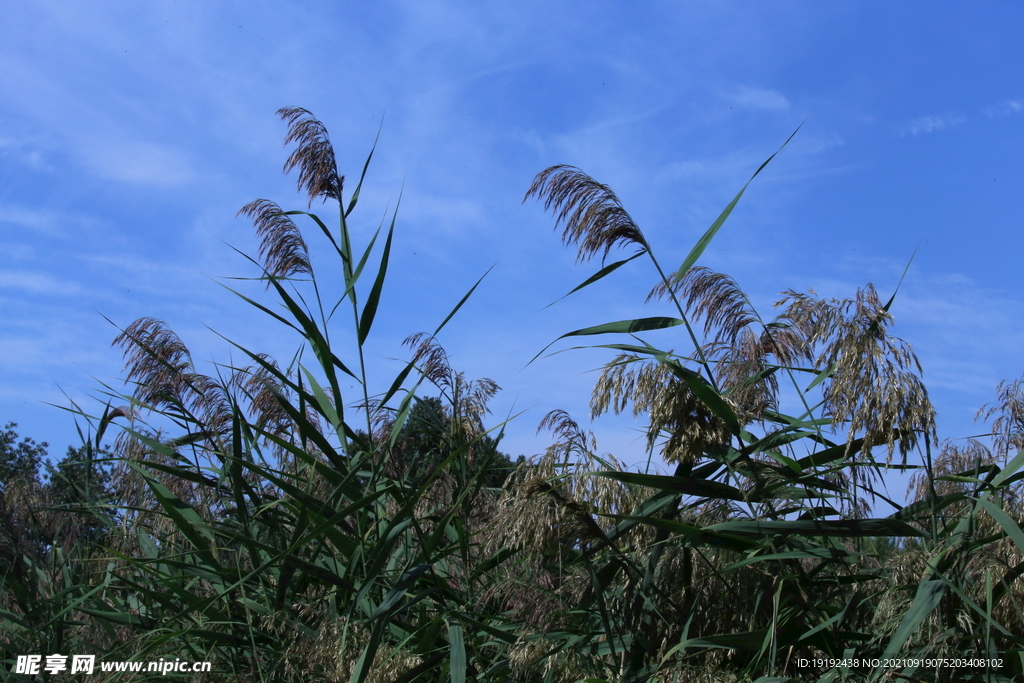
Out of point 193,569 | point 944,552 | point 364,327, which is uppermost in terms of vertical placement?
point 364,327

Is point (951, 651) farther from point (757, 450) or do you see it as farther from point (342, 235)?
point (342, 235)

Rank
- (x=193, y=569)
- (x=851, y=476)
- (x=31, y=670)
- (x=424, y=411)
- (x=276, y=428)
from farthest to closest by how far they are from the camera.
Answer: (x=276, y=428), (x=424, y=411), (x=31, y=670), (x=193, y=569), (x=851, y=476)

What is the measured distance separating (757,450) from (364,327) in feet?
4.86

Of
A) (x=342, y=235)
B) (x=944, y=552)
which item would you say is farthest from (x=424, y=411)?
(x=944, y=552)

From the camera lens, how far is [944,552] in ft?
6.88

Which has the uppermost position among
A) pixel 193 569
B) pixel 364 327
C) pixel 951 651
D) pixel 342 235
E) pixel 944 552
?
pixel 342 235

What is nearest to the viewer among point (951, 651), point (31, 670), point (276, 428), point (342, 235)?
point (951, 651)

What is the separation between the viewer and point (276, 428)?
364cm

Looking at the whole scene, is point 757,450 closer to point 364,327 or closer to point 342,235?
point 364,327

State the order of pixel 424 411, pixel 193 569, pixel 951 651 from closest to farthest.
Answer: pixel 951 651 < pixel 193 569 < pixel 424 411

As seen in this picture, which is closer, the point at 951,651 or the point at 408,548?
the point at 951,651

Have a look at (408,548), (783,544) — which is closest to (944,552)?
(783,544)

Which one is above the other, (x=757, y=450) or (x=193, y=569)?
(x=757, y=450)

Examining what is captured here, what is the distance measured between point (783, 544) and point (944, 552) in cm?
42
